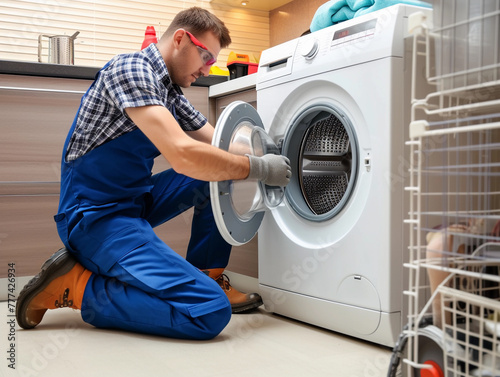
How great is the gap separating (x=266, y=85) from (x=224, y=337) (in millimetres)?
842

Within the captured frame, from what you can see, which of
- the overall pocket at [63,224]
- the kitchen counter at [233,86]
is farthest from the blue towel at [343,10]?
the overall pocket at [63,224]

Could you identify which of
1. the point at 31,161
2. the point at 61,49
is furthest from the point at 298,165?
the point at 61,49

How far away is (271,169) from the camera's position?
5.63 ft

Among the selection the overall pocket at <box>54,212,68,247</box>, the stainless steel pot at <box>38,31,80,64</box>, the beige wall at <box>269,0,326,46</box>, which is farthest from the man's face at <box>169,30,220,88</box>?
the beige wall at <box>269,0,326,46</box>

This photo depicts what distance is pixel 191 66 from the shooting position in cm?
181

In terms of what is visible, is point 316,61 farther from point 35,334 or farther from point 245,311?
point 35,334

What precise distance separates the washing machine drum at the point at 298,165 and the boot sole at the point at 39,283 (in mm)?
538

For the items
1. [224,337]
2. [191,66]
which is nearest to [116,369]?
[224,337]

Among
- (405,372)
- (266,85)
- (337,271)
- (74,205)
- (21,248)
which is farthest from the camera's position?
(21,248)

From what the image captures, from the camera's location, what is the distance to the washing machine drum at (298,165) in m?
1.71

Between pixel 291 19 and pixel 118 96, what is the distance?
7.07ft

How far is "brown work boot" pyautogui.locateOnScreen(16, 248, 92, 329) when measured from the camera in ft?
5.70

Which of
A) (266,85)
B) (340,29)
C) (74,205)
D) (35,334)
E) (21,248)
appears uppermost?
(340,29)

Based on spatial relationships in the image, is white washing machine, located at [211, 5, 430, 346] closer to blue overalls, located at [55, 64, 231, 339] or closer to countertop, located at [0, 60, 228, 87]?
blue overalls, located at [55, 64, 231, 339]
